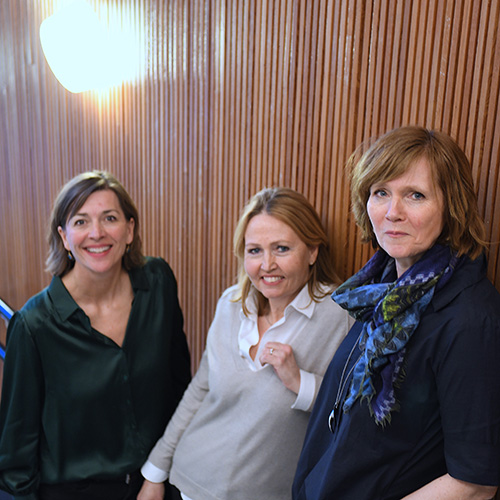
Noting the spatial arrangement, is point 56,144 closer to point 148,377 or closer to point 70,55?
point 70,55

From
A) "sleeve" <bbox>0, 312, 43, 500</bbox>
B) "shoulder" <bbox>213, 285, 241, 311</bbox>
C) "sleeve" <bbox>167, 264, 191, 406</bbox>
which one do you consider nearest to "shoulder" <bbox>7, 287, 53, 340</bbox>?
"sleeve" <bbox>0, 312, 43, 500</bbox>

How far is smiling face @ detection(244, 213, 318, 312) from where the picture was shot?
6.58ft

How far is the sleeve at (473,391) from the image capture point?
1246 mm

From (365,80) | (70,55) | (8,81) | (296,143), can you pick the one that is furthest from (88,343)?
(8,81)

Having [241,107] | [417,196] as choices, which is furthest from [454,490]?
[241,107]

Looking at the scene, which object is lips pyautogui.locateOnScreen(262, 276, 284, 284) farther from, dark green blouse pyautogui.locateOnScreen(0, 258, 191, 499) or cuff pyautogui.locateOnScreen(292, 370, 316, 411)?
dark green blouse pyautogui.locateOnScreen(0, 258, 191, 499)

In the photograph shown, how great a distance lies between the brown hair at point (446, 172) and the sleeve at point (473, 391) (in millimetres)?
205

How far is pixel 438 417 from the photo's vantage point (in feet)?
4.44

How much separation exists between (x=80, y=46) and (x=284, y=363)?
254 centimetres

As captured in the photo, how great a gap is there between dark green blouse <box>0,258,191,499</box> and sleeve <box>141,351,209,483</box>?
3.7 inches

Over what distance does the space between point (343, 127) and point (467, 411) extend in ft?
4.09

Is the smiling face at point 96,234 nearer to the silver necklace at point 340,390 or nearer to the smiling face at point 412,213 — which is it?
the silver necklace at point 340,390

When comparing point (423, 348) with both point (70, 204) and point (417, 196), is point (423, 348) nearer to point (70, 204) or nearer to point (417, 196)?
point (417, 196)

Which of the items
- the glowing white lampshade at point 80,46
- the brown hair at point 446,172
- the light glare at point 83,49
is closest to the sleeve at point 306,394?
the brown hair at point 446,172
